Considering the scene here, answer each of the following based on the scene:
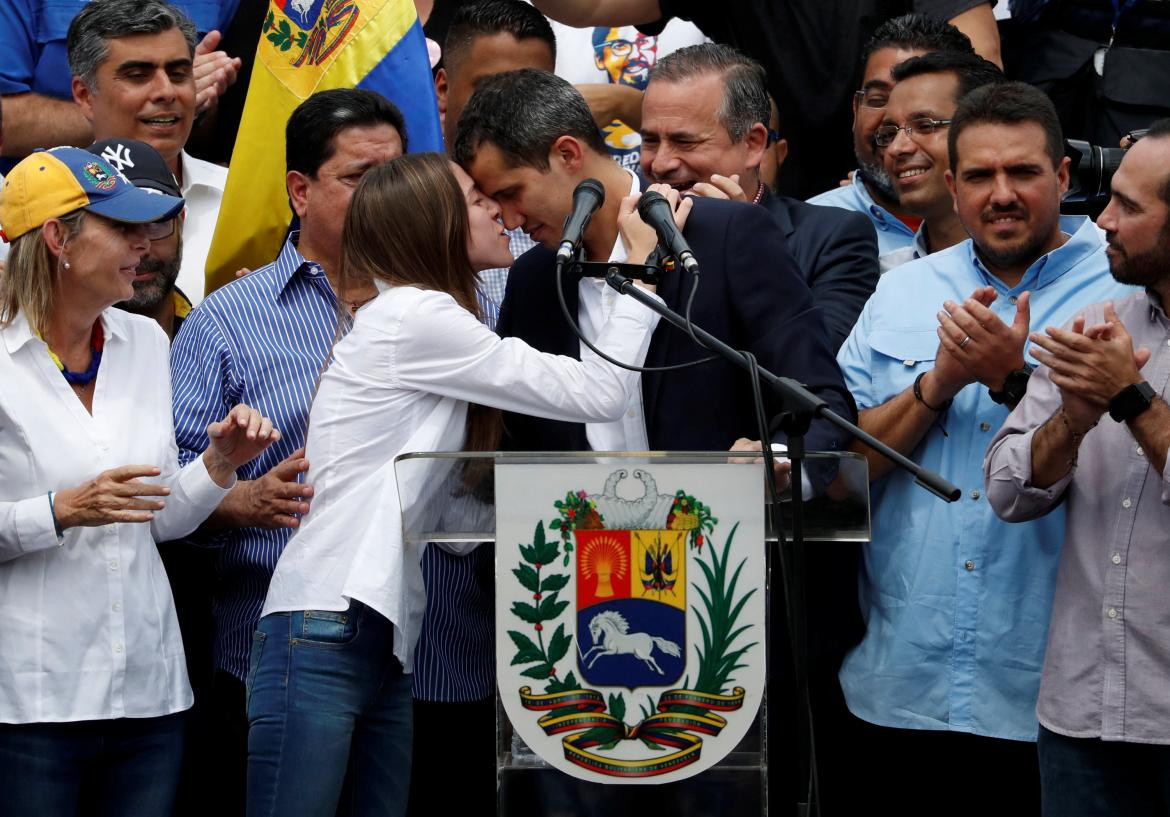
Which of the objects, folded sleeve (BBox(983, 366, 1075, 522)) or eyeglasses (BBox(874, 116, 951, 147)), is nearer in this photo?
folded sleeve (BBox(983, 366, 1075, 522))

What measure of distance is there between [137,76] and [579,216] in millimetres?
2626

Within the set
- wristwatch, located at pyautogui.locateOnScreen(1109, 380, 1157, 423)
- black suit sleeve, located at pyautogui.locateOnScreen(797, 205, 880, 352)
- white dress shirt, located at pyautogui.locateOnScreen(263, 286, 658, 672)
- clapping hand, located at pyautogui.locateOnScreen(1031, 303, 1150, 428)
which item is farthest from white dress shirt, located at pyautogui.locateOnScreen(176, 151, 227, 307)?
wristwatch, located at pyautogui.locateOnScreen(1109, 380, 1157, 423)

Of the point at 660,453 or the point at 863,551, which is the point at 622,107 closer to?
the point at 863,551

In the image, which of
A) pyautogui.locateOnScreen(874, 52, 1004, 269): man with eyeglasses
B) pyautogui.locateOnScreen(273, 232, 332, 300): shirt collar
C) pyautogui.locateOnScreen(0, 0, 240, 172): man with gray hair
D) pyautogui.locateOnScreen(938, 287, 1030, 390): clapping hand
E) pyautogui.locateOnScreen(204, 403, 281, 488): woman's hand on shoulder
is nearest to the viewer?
pyautogui.locateOnScreen(204, 403, 281, 488): woman's hand on shoulder

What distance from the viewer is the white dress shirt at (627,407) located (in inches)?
146

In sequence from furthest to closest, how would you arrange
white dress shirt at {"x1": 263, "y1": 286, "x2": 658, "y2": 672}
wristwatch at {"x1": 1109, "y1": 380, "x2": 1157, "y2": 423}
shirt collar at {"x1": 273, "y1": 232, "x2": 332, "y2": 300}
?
shirt collar at {"x1": 273, "y1": 232, "x2": 332, "y2": 300} → white dress shirt at {"x1": 263, "y1": 286, "x2": 658, "y2": 672} → wristwatch at {"x1": 1109, "y1": 380, "x2": 1157, "y2": 423}

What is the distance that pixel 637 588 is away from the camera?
288 cm

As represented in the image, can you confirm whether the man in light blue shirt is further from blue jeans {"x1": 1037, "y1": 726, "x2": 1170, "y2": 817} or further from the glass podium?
the glass podium

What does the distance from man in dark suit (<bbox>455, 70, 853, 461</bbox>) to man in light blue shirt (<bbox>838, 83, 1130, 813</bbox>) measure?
0.35 metres

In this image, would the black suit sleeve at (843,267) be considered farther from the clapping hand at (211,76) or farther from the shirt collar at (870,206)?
the clapping hand at (211,76)

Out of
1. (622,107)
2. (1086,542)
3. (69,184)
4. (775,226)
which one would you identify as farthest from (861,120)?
(69,184)

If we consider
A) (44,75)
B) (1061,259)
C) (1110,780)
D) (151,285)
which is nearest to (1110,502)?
(1110,780)

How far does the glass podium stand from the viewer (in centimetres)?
287

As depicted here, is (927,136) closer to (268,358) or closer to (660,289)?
(660,289)
